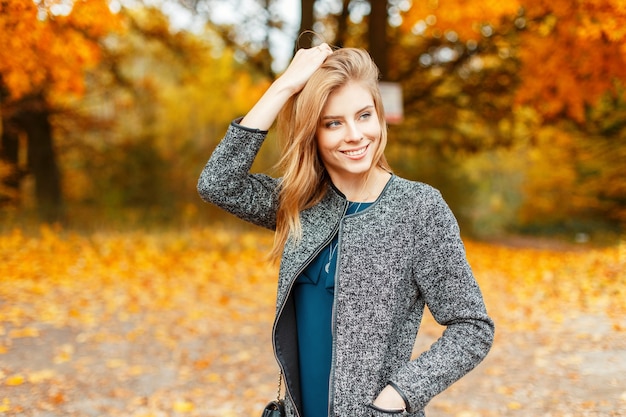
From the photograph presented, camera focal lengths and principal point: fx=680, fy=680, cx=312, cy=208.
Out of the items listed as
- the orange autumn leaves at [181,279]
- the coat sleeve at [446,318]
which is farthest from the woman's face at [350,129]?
the orange autumn leaves at [181,279]

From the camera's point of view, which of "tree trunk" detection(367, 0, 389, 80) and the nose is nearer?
the nose

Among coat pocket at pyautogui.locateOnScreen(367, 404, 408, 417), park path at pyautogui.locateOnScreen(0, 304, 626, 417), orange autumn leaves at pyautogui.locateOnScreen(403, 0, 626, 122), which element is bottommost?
park path at pyautogui.locateOnScreen(0, 304, 626, 417)

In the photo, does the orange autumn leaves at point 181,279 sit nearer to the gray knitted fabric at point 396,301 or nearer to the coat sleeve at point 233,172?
the coat sleeve at point 233,172

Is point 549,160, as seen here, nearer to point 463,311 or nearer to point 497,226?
point 497,226

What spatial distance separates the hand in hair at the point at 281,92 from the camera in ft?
6.56

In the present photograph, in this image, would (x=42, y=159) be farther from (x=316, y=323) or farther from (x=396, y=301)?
(x=396, y=301)

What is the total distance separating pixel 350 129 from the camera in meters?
1.97

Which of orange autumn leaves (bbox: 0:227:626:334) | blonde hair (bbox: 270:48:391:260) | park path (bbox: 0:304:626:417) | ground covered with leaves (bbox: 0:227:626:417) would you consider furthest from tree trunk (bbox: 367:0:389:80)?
blonde hair (bbox: 270:48:391:260)

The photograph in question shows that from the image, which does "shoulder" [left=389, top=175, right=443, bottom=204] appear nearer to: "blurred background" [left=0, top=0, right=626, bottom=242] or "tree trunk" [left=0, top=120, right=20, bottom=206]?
"blurred background" [left=0, top=0, right=626, bottom=242]

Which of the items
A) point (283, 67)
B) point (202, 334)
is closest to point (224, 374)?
point (202, 334)

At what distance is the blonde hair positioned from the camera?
1969 millimetres

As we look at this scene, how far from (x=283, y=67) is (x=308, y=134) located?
1150cm

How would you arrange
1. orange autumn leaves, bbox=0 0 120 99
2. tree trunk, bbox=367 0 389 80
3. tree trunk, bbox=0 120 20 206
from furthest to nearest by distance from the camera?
tree trunk, bbox=0 120 20 206 → tree trunk, bbox=367 0 389 80 → orange autumn leaves, bbox=0 0 120 99

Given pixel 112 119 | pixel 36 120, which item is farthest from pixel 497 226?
pixel 36 120
